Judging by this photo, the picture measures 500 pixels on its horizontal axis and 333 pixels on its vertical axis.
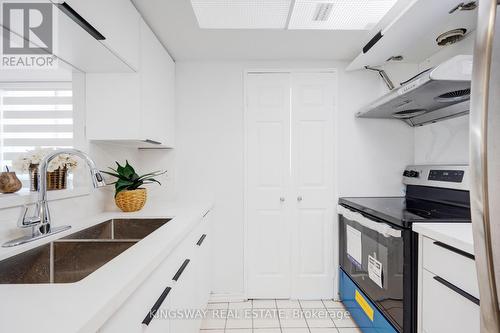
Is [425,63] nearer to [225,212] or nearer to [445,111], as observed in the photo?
[445,111]

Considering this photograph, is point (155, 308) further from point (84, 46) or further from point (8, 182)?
point (84, 46)

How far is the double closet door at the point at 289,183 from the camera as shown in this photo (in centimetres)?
229

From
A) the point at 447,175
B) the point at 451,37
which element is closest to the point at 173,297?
the point at 447,175

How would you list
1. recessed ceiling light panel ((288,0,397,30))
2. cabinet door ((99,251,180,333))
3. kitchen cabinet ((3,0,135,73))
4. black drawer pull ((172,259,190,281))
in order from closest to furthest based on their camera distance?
1. cabinet door ((99,251,180,333))
2. kitchen cabinet ((3,0,135,73))
3. black drawer pull ((172,259,190,281))
4. recessed ceiling light panel ((288,0,397,30))

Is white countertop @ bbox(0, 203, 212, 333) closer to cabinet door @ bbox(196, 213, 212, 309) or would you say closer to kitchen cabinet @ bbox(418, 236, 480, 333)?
cabinet door @ bbox(196, 213, 212, 309)

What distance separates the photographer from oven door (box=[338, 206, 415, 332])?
4.38 ft

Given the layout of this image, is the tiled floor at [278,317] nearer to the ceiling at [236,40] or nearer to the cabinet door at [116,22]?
the cabinet door at [116,22]

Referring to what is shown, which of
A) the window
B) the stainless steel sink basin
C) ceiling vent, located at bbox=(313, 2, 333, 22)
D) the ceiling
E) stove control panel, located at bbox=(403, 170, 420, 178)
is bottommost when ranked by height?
the stainless steel sink basin

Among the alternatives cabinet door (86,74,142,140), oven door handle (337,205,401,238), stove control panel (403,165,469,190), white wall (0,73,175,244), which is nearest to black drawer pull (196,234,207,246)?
white wall (0,73,175,244)

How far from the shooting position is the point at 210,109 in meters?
2.33

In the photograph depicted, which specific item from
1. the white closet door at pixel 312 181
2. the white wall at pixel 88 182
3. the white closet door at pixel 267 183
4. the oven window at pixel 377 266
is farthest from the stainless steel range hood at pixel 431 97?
the white wall at pixel 88 182

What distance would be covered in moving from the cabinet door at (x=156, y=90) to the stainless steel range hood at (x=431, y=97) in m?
1.63

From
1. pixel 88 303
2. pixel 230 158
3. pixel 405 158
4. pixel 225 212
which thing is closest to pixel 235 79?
pixel 230 158

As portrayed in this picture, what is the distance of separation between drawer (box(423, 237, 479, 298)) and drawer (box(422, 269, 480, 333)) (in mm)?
31
